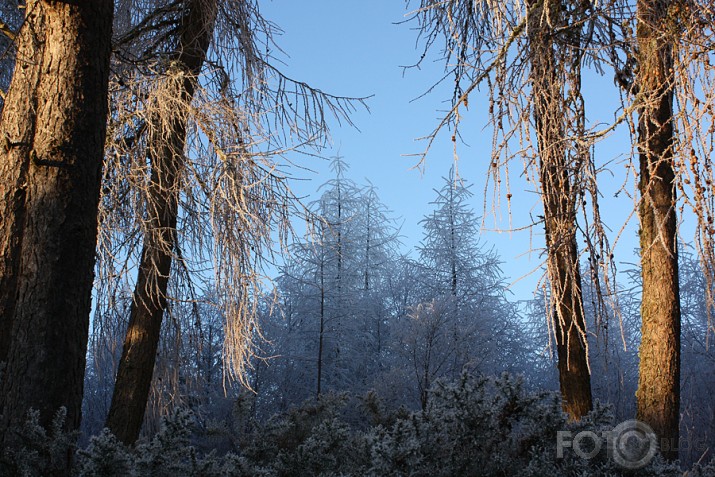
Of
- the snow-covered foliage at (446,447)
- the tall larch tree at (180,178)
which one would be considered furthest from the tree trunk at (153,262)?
the snow-covered foliage at (446,447)

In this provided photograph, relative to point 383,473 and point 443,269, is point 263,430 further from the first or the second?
point 443,269

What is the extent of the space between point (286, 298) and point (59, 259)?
14.3 metres

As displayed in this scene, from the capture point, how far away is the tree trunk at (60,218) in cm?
Answer: 301

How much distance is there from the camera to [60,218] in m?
3.15

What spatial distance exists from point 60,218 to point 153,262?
8.85 feet

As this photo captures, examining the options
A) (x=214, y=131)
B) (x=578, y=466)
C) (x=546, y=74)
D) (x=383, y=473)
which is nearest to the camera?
(x=383, y=473)

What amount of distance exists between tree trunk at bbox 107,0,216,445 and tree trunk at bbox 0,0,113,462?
2245mm

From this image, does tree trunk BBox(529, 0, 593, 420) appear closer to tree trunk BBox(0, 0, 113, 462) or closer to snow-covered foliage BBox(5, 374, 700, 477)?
snow-covered foliage BBox(5, 374, 700, 477)

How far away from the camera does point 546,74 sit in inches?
188

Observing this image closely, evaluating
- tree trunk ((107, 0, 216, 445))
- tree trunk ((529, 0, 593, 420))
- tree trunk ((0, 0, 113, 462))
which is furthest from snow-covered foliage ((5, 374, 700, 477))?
A: tree trunk ((107, 0, 216, 445))

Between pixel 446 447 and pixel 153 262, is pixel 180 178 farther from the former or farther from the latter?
pixel 446 447

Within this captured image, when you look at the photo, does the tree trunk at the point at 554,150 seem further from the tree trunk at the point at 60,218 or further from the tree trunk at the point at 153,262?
the tree trunk at the point at 153,262

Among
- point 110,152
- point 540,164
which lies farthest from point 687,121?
point 110,152

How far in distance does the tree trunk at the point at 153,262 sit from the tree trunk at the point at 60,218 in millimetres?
2245
